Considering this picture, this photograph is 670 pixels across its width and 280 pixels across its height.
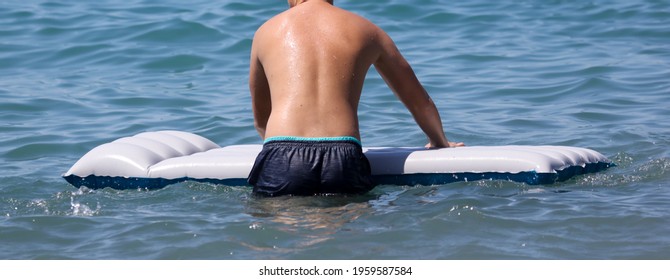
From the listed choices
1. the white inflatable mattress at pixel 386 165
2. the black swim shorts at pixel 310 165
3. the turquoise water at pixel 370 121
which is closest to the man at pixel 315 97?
the black swim shorts at pixel 310 165


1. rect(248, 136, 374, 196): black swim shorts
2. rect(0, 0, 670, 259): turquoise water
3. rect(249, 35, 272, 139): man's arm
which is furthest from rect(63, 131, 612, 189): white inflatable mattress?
rect(248, 136, 374, 196): black swim shorts

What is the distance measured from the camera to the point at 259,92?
4.74 metres

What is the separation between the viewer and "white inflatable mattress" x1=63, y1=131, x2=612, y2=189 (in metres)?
4.65

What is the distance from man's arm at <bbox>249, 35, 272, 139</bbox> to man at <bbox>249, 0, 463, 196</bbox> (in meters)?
0.06

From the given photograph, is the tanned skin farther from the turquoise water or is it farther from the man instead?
the turquoise water

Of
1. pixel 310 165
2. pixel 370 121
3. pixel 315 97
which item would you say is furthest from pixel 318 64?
pixel 370 121

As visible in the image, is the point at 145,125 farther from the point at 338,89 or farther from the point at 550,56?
the point at 550,56

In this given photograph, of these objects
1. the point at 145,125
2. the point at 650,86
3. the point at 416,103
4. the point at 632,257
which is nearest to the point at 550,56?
the point at 650,86

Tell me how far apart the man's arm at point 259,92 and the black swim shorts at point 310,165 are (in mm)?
413

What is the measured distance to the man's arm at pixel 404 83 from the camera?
4566 millimetres

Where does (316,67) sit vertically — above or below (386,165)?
above

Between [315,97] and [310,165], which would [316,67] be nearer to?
[315,97]

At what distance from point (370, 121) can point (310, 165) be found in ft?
9.10

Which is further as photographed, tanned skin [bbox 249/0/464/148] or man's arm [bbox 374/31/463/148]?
man's arm [bbox 374/31/463/148]
